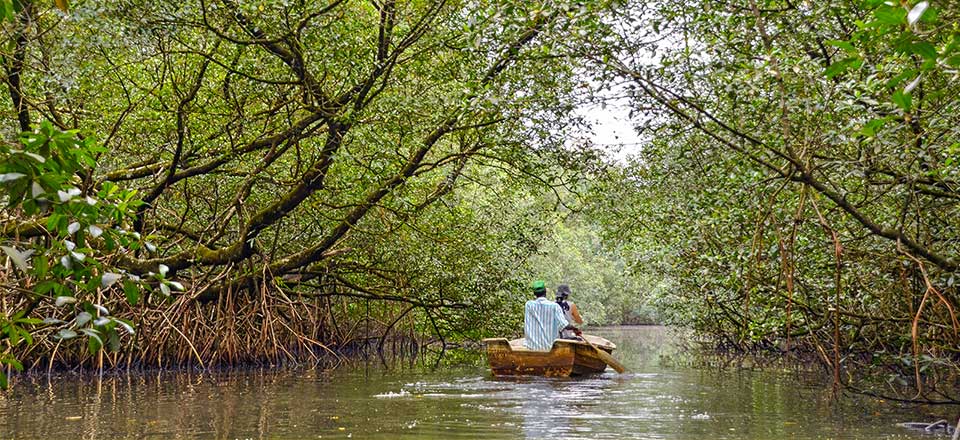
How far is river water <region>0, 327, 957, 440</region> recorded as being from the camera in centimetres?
726

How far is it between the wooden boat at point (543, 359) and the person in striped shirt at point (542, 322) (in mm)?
230

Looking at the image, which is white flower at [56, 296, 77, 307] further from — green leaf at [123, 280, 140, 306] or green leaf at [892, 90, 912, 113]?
green leaf at [892, 90, 912, 113]

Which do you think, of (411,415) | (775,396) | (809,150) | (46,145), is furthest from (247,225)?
(46,145)

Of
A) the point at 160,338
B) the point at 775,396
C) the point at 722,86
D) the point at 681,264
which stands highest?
the point at 722,86

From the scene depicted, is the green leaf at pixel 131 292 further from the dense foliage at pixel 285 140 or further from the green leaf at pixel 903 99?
the dense foliage at pixel 285 140

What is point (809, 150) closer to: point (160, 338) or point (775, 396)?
point (775, 396)

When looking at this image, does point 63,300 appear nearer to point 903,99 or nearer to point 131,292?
point 131,292

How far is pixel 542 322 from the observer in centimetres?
1332

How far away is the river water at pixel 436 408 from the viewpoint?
23.8 ft

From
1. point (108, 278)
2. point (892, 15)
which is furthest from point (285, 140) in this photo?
point (892, 15)

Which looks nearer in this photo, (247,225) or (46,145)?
(46,145)

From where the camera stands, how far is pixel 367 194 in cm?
1327

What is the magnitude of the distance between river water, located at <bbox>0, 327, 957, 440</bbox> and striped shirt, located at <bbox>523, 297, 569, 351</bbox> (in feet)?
2.58

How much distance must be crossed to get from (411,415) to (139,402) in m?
3.10
